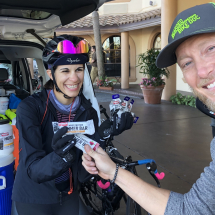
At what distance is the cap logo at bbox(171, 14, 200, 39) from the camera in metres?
1.27

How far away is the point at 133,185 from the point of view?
139cm

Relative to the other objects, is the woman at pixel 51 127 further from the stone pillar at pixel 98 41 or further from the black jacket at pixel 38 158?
the stone pillar at pixel 98 41

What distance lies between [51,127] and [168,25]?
31.9ft

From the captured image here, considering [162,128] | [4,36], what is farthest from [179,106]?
[4,36]

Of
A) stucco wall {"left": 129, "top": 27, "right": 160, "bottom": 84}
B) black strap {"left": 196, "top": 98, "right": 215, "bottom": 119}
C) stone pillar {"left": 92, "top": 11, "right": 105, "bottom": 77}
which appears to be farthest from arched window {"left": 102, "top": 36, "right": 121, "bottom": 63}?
black strap {"left": 196, "top": 98, "right": 215, "bottom": 119}

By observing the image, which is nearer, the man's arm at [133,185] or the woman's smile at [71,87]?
the man's arm at [133,185]

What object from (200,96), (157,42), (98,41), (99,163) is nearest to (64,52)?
(99,163)

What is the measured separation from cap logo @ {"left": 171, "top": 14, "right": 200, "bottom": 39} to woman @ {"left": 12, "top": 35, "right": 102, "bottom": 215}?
0.84 metres

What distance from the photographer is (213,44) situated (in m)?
1.31

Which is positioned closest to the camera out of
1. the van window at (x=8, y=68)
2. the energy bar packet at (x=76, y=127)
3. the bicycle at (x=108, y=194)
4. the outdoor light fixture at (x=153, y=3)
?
the energy bar packet at (x=76, y=127)

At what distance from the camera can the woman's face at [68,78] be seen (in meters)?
1.95

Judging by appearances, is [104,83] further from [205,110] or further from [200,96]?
[200,96]

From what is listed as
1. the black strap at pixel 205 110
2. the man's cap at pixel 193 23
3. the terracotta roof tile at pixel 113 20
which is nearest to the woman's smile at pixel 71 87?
the man's cap at pixel 193 23

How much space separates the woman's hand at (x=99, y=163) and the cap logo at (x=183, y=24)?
0.83m
